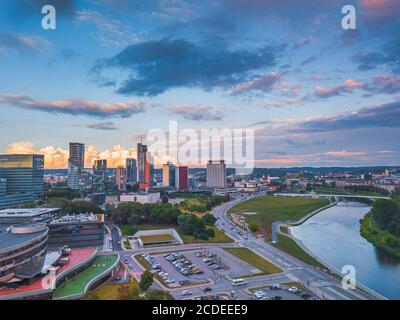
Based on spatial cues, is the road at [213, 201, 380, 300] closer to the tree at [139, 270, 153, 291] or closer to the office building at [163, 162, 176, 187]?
the tree at [139, 270, 153, 291]

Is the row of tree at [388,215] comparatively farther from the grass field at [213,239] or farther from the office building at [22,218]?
the office building at [22,218]

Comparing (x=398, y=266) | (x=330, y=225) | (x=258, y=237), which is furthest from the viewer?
(x=330, y=225)

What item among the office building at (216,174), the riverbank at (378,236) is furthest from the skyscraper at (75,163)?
the riverbank at (378,236)

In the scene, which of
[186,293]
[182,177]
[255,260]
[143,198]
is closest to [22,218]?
[186,293]
